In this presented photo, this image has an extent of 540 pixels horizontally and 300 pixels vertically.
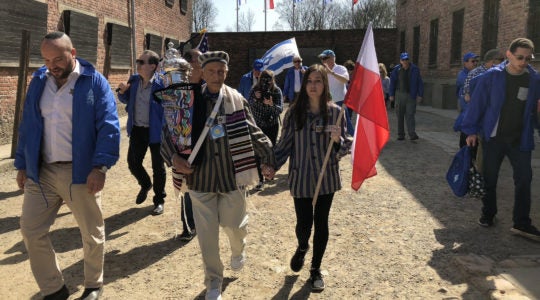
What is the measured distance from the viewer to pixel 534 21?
12258mm

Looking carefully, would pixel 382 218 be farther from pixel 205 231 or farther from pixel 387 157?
pixel 387 157

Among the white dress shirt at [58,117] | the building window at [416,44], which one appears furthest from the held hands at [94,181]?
the building window at [416,44]

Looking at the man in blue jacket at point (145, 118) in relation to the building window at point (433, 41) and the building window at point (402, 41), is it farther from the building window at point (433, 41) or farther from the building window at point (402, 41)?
the building window at point (402, 41)

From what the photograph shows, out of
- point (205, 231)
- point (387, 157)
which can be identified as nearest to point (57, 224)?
point (205, 231)

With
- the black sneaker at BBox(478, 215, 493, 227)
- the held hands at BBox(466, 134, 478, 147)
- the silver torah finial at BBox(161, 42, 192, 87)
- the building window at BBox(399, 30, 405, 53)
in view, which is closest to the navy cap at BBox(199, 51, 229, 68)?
the silver torah finial at BBox(161, 42, 192, 87)

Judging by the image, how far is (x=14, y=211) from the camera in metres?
5.51

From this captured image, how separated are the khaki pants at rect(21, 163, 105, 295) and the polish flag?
201 centimetres

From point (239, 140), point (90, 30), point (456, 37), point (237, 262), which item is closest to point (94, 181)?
point (239, 140)

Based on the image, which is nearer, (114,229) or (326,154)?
(326,154)

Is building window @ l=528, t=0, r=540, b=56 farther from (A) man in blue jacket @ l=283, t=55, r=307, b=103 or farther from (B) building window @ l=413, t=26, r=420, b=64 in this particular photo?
(B) building window @ l=413, t=26, r=420, b=64

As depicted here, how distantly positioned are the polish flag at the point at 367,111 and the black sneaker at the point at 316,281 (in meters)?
0.73

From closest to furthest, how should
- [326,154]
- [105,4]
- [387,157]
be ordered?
1. [326,154]
2. [387,157]
3. [105,4]

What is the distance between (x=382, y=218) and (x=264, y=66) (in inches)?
133

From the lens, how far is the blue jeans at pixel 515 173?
4.50 m
